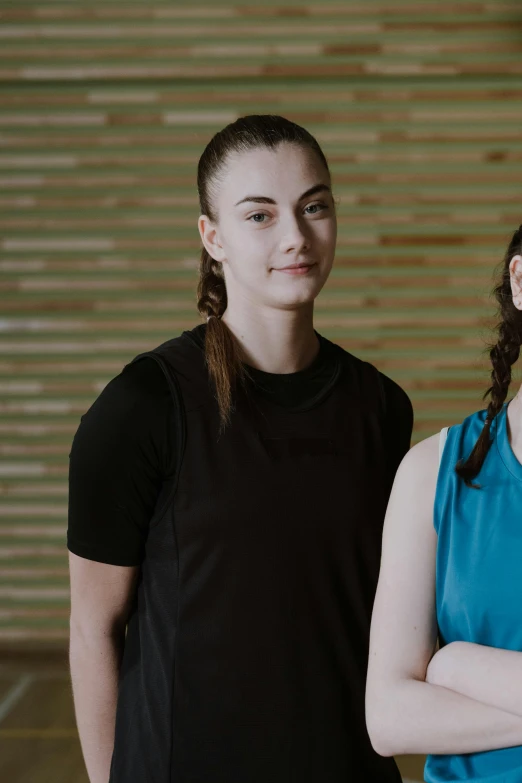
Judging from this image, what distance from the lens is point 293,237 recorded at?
148cm

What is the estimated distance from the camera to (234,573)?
4.79ft

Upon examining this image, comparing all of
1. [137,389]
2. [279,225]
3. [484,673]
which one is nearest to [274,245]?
[279,225]

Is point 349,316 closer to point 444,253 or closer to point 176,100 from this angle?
point 444,253

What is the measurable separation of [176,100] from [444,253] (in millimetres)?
1395

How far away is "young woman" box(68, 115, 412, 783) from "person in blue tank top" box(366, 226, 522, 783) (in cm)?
26

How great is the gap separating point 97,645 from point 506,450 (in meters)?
→ 0.85

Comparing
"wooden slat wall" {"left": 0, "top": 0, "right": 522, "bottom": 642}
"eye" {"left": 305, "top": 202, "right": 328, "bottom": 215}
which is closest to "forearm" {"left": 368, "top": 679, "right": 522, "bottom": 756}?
"eye" {"left": 305, "top": 202, "right": 328, "bottom": 215}

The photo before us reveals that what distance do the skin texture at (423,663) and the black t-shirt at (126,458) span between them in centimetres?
34

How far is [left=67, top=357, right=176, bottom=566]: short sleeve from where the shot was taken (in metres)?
1.49

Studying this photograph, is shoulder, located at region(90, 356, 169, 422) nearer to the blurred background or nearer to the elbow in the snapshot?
the elbow

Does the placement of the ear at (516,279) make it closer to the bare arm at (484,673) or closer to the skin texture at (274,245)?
the skin texture at (274,245)

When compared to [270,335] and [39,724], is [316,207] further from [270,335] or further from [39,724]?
[39,724]

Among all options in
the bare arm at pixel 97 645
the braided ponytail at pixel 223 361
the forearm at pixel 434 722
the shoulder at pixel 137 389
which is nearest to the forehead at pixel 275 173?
Result: the braided ponytail at pixel 223 361

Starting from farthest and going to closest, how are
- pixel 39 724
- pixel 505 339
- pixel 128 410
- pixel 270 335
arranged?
pixel 39 724 → pixel 270 335 → pixel 128 410 → pixel 505 339
